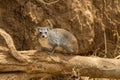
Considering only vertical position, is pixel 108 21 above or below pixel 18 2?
below

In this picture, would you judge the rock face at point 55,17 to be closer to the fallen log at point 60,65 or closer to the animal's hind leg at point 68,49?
the animal's hind leg at point 68,49

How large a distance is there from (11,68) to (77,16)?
2.03 metres

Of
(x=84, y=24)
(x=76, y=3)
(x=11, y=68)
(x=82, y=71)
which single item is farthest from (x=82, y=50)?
(x=11, y=68)

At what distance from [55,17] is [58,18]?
0.22 ft

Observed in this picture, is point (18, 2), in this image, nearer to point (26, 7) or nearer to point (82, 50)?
point (26, 7)

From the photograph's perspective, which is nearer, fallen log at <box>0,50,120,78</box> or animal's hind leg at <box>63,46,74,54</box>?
fallen log at <box>0,50,120,78</box>

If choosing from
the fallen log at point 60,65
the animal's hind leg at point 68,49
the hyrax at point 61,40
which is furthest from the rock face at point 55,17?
the fallen log at point 60,65

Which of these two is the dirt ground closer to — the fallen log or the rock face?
the rock face

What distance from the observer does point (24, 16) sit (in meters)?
6.43

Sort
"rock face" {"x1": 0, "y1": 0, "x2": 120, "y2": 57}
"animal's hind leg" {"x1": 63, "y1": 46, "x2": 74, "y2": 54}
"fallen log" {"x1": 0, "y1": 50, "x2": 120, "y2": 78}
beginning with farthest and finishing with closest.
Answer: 1. "rock face" {"x1": 0, "y1": 0, "x2": 120, "y2": 57}
2. "animal's hind leg" {"x1": 63, "y1": 46, "x2": 74, "y2": 54}
3. "fallen log" {"x1": 0, "y1": 50, "x2": 120, "y2": 78}

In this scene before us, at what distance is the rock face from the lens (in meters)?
6.35

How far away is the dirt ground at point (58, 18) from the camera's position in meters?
6.35

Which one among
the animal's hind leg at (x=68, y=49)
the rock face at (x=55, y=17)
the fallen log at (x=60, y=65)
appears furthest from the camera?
the rock face at (x=55, y=17)

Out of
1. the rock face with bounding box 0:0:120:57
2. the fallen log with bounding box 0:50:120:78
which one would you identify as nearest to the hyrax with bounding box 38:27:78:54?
the fallen log with bounding box 0:50:120:78
